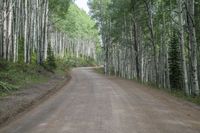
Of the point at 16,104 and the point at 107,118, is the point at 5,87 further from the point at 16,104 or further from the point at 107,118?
the point at 107,118

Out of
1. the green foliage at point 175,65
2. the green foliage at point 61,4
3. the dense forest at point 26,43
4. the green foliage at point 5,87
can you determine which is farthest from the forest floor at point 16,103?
the green foliage at point 175,65

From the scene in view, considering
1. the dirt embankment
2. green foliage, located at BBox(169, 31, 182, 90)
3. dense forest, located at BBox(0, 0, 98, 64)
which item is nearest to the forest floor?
the dirt embankment

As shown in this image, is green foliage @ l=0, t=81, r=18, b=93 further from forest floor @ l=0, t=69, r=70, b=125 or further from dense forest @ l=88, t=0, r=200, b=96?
dense forest @ l=88, t=0, r=200, b=96

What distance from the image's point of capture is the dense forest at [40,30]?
23258mm

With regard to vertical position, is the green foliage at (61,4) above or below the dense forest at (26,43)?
above

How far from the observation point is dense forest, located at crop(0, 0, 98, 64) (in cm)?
2326

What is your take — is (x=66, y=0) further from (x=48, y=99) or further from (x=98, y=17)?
(x=48, y=99)

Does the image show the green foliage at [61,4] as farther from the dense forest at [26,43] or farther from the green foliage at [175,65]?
the green foliage at [175,65]

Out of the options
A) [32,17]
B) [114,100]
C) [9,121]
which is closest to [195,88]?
[114,100]

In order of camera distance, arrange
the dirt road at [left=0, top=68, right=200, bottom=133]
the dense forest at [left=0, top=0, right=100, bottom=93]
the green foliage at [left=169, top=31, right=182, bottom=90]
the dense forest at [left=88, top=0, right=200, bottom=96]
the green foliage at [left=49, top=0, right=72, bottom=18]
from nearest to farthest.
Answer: the dirt road at [left=0, top=68, right=200, bottom=133]
the dense forest at [left=0, top=0, right=100, bottom=93]
the dense forest at [left=88, top=0, right=200, bottom=96]
the green foliage at [left=49, top=0, right=72, bottom=18]
the green foliage at [left=169, top=31, right=182, bottom=90]

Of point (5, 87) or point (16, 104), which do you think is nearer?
point (16, 104)

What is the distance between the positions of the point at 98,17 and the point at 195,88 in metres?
30.8

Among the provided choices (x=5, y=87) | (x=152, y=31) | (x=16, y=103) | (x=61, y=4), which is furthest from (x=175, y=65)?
(x=16, y=103)

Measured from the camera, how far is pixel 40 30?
3644 cm
